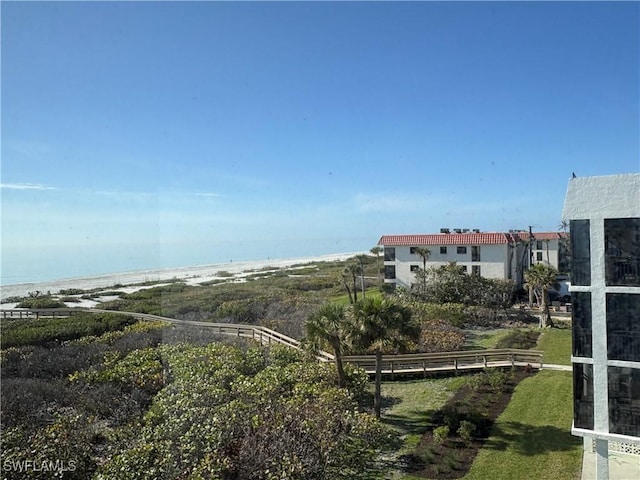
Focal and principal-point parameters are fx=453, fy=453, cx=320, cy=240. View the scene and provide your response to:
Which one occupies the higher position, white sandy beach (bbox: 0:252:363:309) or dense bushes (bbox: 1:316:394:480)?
white sandy beach (bbox: 0:252:363:309)

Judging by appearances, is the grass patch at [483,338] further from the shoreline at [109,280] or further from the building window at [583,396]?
the shoreline at [109,280]

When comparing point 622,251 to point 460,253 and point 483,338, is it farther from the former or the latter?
point 460,253

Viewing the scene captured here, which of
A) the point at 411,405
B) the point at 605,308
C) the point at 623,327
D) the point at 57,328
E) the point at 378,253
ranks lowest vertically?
the point at 411,405

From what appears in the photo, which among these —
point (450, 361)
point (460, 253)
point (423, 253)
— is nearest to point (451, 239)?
point (460, 253)

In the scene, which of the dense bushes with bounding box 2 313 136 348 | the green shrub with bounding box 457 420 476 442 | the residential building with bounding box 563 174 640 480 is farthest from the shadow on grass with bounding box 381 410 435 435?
the dense bushes with bounding box 2 313 136 348

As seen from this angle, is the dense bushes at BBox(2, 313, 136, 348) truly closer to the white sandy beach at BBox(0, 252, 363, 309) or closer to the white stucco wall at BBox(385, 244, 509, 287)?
the white sandy beach at BBox(0, 252, 363, 309)
